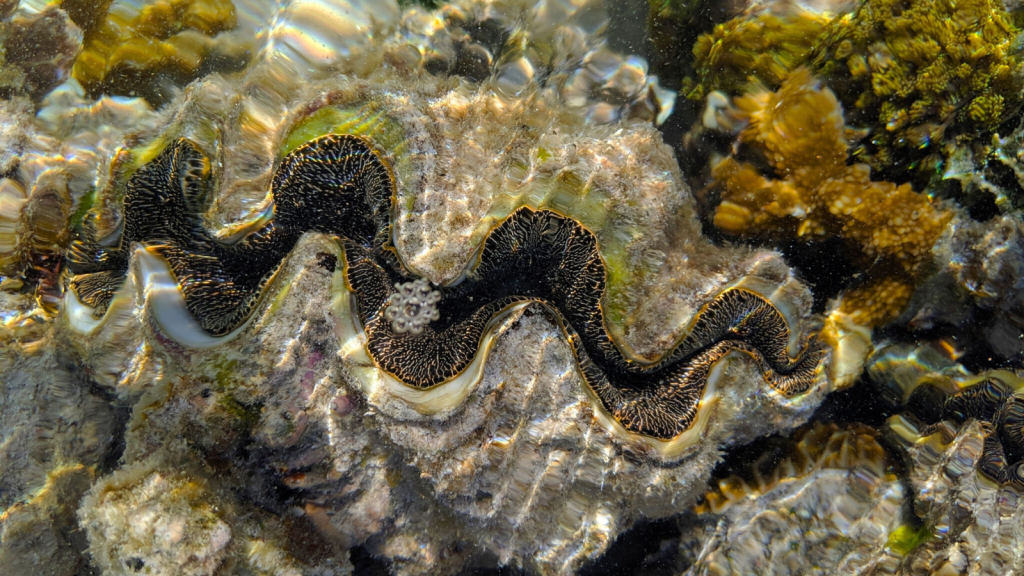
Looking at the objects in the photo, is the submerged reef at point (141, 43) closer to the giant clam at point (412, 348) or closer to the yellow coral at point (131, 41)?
the yellow coral at point (131, 41)

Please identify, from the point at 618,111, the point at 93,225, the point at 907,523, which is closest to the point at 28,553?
the point at 93,225

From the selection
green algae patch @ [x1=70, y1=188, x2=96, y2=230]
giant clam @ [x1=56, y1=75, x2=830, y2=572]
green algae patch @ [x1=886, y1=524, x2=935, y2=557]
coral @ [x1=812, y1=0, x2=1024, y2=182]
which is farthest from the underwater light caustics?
coral @ [x1=812, y1=0, x2=1024, y2=182]

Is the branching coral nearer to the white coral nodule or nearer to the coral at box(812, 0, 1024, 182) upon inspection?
the coral at box(812, 0, 1024, 182)

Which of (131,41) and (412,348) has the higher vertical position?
(131,41)

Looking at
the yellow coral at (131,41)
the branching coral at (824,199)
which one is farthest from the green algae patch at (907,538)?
the yellow coral at (131,41)

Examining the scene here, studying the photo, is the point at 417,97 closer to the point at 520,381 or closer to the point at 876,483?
the point at 520,381

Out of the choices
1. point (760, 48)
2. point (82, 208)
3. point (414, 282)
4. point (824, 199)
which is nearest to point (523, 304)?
point (414, 282)

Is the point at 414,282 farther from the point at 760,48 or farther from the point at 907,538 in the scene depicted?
the point at 907,538
